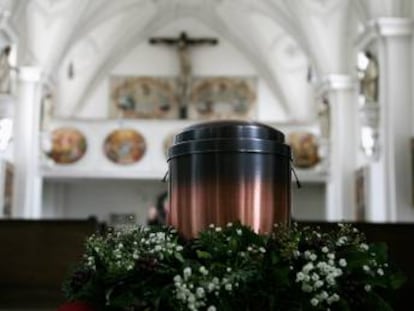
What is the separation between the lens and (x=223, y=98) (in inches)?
991

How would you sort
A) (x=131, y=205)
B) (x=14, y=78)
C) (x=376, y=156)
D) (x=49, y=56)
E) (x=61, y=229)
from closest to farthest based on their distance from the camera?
(x=61, y=229), (x=376, y=156), (x=14, y=78), (x=49, y=56), (x=131, y=205)

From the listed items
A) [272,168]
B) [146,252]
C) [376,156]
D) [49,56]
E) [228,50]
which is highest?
[228,50]

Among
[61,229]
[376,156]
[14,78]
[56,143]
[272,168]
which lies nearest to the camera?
[272,168]

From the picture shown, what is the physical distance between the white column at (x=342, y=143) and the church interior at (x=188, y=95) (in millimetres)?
37

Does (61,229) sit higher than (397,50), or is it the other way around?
(397,50)

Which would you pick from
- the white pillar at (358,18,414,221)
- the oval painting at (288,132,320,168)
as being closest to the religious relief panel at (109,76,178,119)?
the oval painting at (288,132,320,168)

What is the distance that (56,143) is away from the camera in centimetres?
2281

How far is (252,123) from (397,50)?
12089mm

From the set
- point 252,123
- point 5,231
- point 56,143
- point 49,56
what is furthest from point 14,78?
point 252,123

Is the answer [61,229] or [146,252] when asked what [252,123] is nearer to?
[146,252]

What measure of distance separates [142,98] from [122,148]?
285 centimetres

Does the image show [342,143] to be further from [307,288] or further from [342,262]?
[307,288]

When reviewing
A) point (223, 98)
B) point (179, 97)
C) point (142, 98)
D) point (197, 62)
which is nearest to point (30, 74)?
point (142, 98)

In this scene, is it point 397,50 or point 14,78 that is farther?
point 14,78
